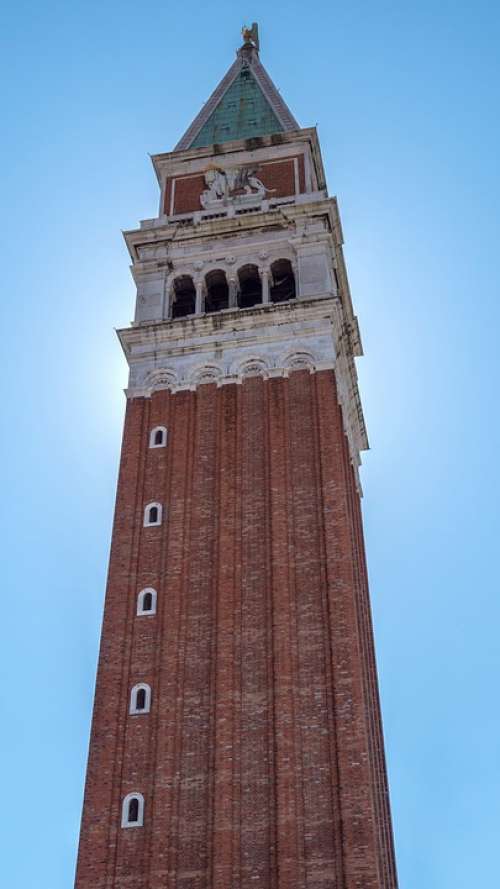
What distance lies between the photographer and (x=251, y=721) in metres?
29.2

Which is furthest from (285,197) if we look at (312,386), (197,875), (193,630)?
(197,875)

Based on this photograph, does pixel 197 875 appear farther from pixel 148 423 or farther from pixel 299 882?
pixel 148 423

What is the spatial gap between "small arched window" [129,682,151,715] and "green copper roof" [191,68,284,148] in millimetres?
28499

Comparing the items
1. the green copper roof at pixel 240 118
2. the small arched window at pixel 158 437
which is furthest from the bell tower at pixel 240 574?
the green copper roof at pixel 240 118

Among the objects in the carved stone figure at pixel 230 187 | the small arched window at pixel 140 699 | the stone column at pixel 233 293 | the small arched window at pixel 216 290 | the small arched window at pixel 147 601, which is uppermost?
the carved stone figure at pixel 230 187

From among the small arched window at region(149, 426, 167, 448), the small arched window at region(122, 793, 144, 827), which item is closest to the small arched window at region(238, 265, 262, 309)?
the small arched window at region(149, 426, 167, 448)

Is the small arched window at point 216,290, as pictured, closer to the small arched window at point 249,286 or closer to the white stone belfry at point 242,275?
the white stone belfry at point 242,275

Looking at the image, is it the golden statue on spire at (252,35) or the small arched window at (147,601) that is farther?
the golden statue on spire at (252,35)

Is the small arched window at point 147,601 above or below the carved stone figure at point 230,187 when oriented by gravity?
below

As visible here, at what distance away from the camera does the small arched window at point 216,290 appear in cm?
4259

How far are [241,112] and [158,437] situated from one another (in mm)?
22222

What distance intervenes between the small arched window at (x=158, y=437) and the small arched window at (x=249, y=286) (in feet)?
24.1

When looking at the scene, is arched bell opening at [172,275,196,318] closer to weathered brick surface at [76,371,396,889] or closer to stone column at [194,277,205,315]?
stone column at [194,277,205,315]

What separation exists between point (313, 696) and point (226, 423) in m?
11.3
